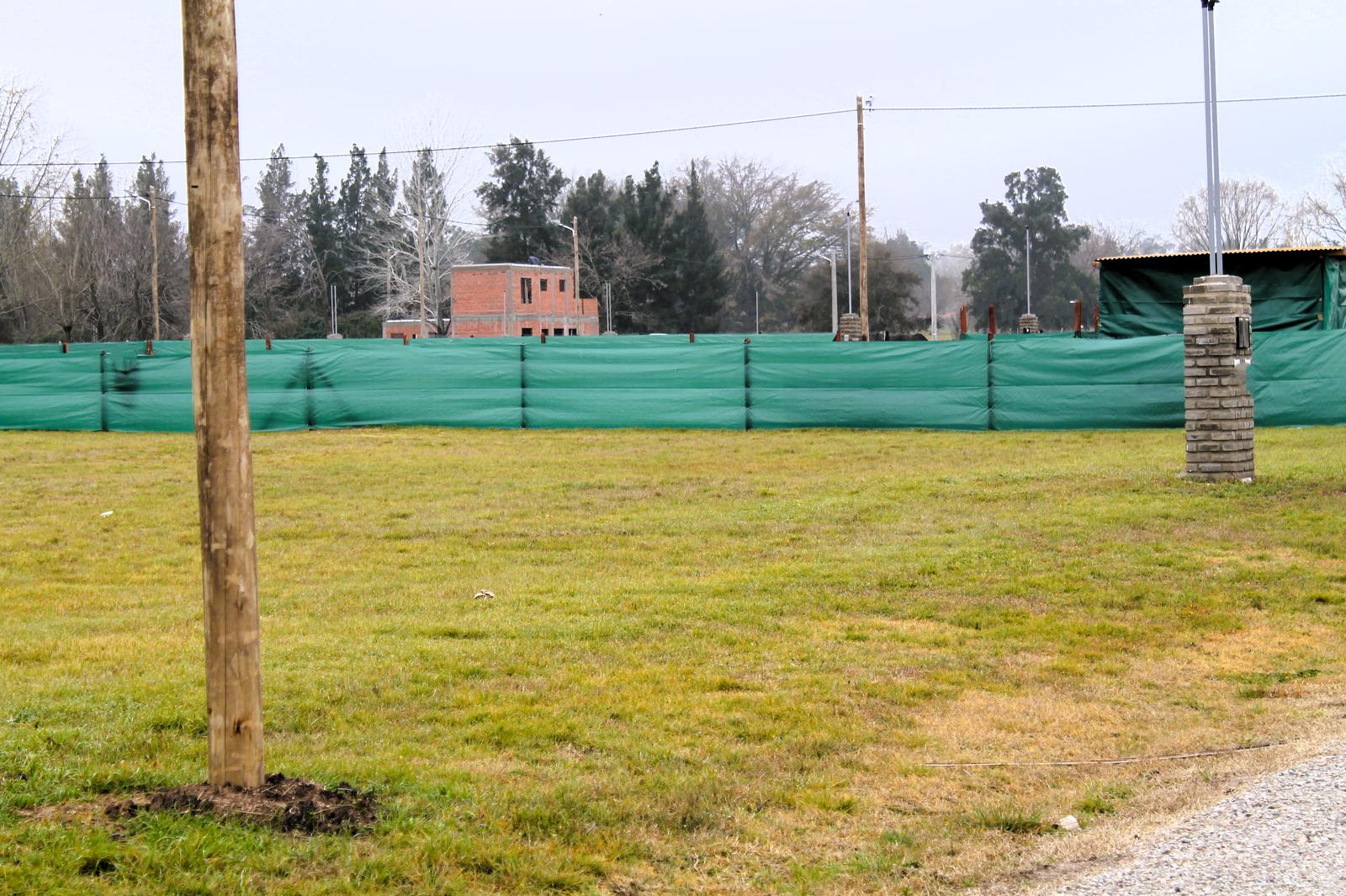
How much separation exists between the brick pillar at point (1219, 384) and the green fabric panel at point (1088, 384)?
24.7 ft

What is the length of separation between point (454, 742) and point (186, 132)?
112 inches

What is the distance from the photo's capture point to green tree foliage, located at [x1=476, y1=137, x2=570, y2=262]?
84.2 m

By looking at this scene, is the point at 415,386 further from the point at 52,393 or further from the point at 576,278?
the point at 576,278

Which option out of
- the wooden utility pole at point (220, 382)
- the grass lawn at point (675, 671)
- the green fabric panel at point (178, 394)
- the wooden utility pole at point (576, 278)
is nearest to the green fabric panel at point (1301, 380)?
the grass lawn at point (675, 671)

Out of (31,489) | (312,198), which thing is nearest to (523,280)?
(312,198)

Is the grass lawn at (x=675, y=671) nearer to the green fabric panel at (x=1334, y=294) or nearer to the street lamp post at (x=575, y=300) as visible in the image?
the green fabric panel at (x=1334, y=294)

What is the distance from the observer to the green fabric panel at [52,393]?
1024 inches

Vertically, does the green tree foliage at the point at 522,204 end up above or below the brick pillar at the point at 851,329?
above

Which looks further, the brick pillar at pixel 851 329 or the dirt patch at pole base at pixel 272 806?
the brick pillar at pixel 851 329

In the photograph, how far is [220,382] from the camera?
4.61 meters

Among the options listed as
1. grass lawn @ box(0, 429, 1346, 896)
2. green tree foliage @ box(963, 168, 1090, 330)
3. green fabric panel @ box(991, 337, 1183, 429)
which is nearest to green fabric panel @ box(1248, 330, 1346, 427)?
green fabric panel @ box(991, 337, 1183, 429)

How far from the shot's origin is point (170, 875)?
406 centimetres

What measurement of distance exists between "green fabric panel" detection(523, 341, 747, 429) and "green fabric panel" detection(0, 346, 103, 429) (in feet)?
28.6

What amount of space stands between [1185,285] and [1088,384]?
7175 millimetres
